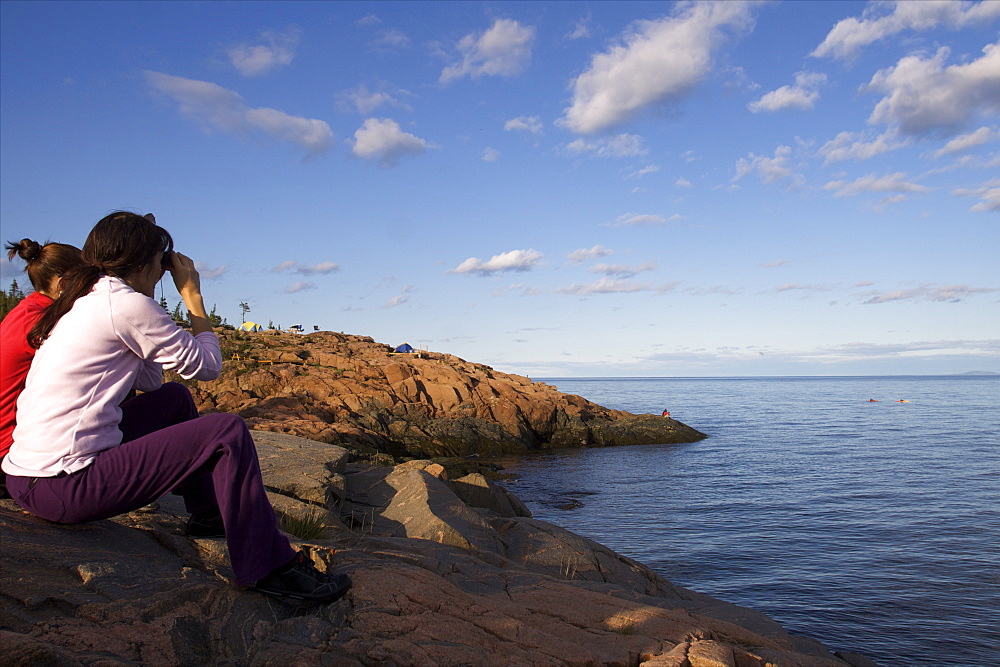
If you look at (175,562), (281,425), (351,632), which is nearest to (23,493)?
(175,562)

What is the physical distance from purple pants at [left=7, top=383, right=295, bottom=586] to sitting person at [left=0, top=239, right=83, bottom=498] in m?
0.41

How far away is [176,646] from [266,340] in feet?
119

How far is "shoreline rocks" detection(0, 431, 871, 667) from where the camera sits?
329 cm

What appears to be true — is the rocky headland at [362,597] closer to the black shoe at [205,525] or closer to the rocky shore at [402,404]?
the black shoe at [205,525]

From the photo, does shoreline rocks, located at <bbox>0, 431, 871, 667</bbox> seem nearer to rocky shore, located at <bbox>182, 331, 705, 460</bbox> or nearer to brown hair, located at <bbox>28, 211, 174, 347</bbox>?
brown hair, located at <bbox>28, 211, 174, 347</bbox>

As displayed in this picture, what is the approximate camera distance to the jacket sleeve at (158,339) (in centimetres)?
341

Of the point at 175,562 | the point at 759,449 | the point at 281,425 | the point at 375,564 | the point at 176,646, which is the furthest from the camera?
the point at 759,449

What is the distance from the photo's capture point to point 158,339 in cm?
347

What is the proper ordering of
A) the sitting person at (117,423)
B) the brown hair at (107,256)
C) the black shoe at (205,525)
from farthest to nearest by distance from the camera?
the black shoe at (205,525), the brown hair at (107,256), the sitting person at (117,423)

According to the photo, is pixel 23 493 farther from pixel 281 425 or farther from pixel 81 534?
pixel 281 425

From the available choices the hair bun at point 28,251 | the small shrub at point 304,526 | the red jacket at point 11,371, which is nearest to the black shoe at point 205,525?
the small shrub at point 304,526

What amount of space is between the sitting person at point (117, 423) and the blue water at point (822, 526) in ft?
26.4

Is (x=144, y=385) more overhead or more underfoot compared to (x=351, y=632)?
more overhead

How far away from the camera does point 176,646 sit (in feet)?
10.9
